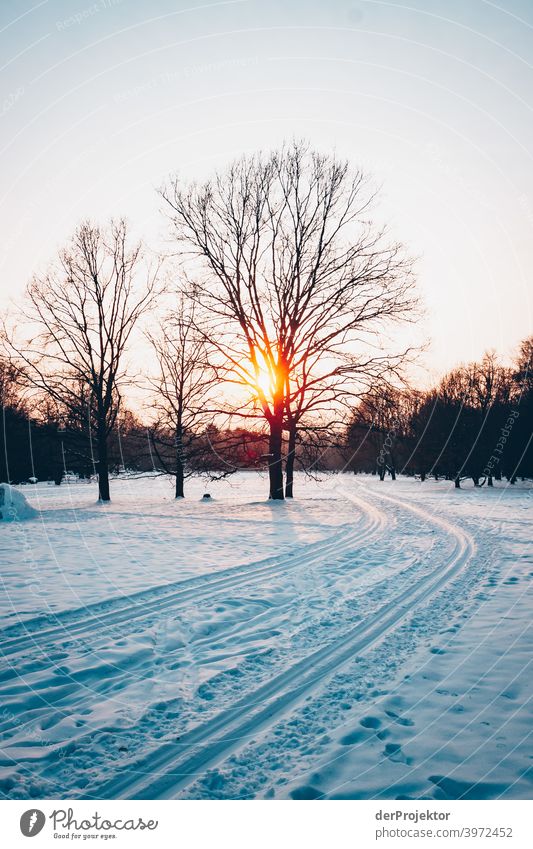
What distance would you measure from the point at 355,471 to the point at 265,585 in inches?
2966

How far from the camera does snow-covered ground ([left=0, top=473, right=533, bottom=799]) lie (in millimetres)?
2698

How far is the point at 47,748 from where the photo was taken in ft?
9.55

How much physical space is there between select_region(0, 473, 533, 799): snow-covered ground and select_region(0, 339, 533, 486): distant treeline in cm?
1109

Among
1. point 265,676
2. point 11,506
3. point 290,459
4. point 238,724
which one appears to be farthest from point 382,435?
point 238,724

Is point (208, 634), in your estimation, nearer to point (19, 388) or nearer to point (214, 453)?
point (214, 453)

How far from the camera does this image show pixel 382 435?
1075 inches

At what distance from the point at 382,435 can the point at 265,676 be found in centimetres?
2472

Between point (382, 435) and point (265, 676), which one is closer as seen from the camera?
point (265, 676)

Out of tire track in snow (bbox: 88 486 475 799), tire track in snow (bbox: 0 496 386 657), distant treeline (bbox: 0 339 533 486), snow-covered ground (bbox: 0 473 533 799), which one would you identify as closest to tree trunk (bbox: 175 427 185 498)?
distant treeline (bbox: 0 339 533 486)
